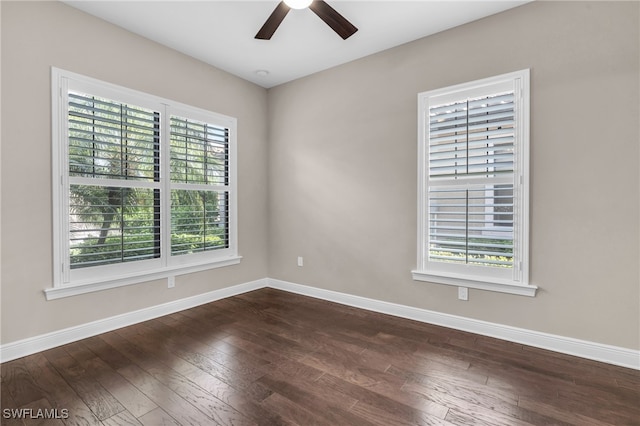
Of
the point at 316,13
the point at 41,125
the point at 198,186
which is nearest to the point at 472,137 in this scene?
the point at 316,13

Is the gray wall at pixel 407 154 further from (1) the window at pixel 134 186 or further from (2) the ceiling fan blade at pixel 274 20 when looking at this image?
(2) the ceiling fan blade at pixel 274 20

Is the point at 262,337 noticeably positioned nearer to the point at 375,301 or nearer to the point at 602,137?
the point at 375,301

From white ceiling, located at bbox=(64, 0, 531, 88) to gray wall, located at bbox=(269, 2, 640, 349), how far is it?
0.19 metres

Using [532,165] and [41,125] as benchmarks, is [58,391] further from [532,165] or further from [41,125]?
[532,165]

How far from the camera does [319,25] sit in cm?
288

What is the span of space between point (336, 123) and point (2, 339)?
3.54m

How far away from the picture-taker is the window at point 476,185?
2604 mm

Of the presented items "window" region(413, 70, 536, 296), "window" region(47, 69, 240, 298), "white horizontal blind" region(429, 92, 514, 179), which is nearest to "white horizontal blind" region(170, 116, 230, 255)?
"window" region(47, 69, 240, 298)

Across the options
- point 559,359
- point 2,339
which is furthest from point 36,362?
point 559,359

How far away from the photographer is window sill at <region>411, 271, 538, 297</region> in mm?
2564

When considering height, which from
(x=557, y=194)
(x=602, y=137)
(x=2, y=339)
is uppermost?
(x=602, y=137)

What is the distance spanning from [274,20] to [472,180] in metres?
2.13

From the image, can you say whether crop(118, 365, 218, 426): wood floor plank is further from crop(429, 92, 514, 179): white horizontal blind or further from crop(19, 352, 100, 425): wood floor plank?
crop(429, 92, 514, 179): white horizontal blind

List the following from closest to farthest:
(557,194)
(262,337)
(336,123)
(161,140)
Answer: (557,194) < (262,337) < (161,140) < (336,123)
